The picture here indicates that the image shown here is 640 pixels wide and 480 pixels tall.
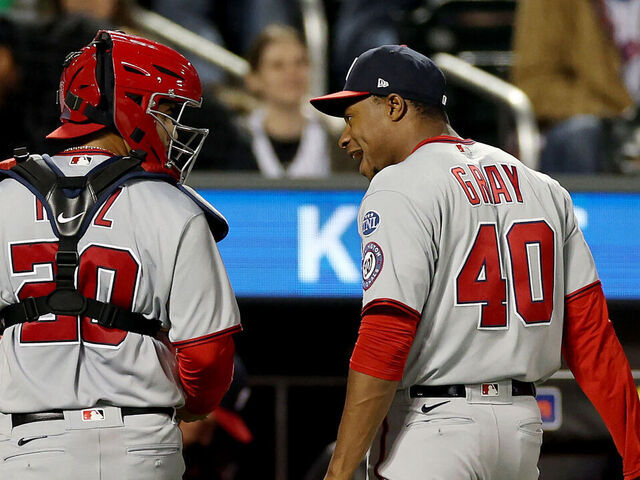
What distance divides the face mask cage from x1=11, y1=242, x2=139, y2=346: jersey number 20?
1.33 ft

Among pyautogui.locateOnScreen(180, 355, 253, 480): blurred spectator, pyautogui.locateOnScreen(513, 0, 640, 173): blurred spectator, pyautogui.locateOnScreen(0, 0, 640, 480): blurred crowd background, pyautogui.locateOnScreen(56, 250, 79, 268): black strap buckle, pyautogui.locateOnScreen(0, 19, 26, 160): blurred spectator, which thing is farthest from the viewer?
pyautogui.locateOnScreen(513, 0, 640, 173): blurred spectator

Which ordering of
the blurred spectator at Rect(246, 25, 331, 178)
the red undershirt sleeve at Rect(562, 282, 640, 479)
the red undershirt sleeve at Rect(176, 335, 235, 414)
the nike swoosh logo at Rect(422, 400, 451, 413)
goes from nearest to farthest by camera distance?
the red undershirt sleeve at Rect(176, 335, 235, 414) → the nike swoosh logo at Rect(422, 400, 451, 413) → the red undershirt sleeve at Rect(562, 282, 640, 479) → the blurred spectator at Rect(246, 25, 331, 178)

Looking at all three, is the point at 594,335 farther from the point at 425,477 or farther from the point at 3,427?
the point at 3,427

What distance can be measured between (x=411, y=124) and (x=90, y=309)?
103 cm

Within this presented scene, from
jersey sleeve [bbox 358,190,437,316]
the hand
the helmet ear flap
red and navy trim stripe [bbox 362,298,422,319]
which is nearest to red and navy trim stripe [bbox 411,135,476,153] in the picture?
jersey sleeve [bbox 358,190,437,316]

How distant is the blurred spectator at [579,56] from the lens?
275 inches

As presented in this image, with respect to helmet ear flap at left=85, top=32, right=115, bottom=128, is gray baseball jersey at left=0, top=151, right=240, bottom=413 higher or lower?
lower

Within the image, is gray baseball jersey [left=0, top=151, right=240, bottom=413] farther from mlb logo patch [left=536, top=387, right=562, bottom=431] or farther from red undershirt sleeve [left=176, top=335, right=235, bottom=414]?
mlb logo patch [left=536, top=387, right=562, bottom=431]

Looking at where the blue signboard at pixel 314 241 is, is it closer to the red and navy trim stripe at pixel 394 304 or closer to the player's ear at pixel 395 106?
the player's ear at pixel 395 106

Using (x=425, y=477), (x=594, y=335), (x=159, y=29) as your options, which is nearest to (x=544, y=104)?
(x=159, y=29)

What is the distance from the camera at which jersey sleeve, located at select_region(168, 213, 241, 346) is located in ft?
9.48

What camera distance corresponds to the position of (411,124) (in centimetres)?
325

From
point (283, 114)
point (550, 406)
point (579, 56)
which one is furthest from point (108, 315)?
point (579, 56)

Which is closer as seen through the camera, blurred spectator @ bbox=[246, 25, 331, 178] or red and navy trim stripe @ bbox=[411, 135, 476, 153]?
red and navy trim stripe @ bbox=[411, 135, 476, 153]
